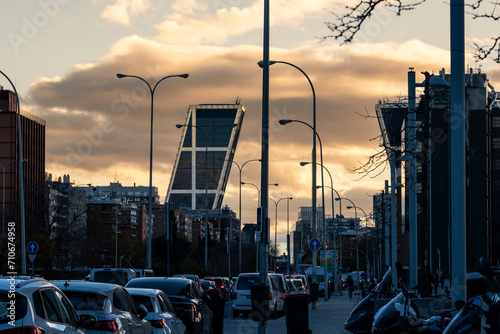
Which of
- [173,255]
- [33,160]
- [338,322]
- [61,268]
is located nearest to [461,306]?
[338,322]

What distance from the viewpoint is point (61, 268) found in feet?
258

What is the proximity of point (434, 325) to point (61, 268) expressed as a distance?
69.0m

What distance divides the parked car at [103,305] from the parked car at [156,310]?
97.1 inches

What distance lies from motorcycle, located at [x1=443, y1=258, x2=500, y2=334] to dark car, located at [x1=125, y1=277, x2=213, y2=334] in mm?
12082

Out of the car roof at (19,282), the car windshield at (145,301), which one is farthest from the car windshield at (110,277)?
the car roof at (19,282)

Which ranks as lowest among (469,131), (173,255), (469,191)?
(173,255)

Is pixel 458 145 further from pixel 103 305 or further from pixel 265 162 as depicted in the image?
pixel 265 162

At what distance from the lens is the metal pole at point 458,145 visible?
496 inches

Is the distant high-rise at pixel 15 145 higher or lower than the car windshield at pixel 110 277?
higher

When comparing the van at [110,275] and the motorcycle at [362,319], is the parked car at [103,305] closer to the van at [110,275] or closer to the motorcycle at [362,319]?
the motorcycle at [362,319]

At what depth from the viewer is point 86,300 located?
14.5 meters

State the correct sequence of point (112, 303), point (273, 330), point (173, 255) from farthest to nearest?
point (173, 255)
point (273, 330)
point (112, 303)

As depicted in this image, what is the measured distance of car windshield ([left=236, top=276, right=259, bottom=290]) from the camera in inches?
1651

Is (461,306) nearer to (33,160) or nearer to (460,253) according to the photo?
(460,253)
